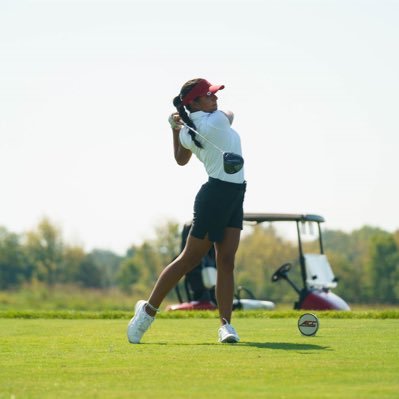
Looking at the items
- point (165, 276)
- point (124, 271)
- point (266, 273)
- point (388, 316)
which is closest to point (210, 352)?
point (165, 276)

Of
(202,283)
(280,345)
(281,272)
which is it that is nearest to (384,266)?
(281,272)

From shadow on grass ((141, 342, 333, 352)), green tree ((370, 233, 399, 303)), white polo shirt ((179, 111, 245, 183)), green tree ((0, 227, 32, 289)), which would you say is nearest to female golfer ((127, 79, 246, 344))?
white polo shirt ((179, 111, 245, 183))

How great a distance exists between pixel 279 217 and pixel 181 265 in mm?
13189

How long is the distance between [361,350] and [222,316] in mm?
1606

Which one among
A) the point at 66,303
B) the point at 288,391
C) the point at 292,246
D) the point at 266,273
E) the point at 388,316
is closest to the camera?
the point at 288,391

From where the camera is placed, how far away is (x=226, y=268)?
27.9 ft

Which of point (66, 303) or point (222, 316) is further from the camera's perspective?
point (66, 303)

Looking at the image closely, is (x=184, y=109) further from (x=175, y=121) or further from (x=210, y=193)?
(x=210, y=193)

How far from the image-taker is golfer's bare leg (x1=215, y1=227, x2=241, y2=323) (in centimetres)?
840

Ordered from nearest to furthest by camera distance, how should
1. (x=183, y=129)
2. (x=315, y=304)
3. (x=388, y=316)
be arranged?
(x=183, y=129) → (x=388, y=316) → (x=315, y=304)

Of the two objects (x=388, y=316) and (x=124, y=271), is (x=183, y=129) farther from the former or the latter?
(x=124, y=271)

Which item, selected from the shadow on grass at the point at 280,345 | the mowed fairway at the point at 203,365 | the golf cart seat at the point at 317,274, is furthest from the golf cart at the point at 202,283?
the shadow on grass at the point at 280,345

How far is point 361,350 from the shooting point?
7.00 metres

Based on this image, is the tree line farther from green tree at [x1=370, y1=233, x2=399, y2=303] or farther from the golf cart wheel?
the golf cart wheel
